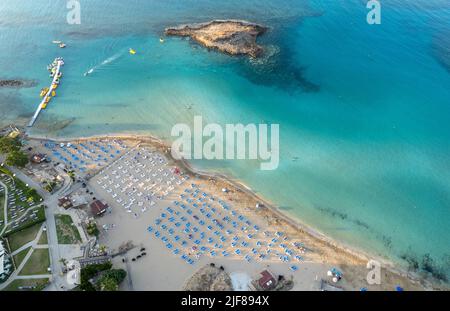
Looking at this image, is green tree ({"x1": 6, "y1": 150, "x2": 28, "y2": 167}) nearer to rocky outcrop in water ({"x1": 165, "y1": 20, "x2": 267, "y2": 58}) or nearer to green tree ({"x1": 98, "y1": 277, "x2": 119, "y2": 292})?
green tree ({"x1": 98, "y1": 277, "x2": 119, "y2": 292})

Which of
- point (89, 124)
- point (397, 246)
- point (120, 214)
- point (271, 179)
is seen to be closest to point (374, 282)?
point (397, 246)

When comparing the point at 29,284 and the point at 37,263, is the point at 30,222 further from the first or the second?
the point at 29,284

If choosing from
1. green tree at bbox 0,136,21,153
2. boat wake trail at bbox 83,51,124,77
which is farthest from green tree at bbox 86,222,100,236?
boat wake trail at bbox 83,51,124,77

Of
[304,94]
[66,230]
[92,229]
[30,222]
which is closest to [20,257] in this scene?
[30,222]

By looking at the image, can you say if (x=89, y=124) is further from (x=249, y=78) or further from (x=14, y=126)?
(x=249, y=78)

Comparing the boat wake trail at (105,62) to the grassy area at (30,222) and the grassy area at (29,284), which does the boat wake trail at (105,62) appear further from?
the grassy area at (29,284)

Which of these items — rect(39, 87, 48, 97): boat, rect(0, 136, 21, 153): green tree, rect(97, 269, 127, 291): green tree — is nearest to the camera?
rect(97, 269, 127, 291): green tree

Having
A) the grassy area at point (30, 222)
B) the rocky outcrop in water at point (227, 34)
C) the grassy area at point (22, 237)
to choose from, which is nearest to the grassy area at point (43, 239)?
the grassy area at point (22, 237)
